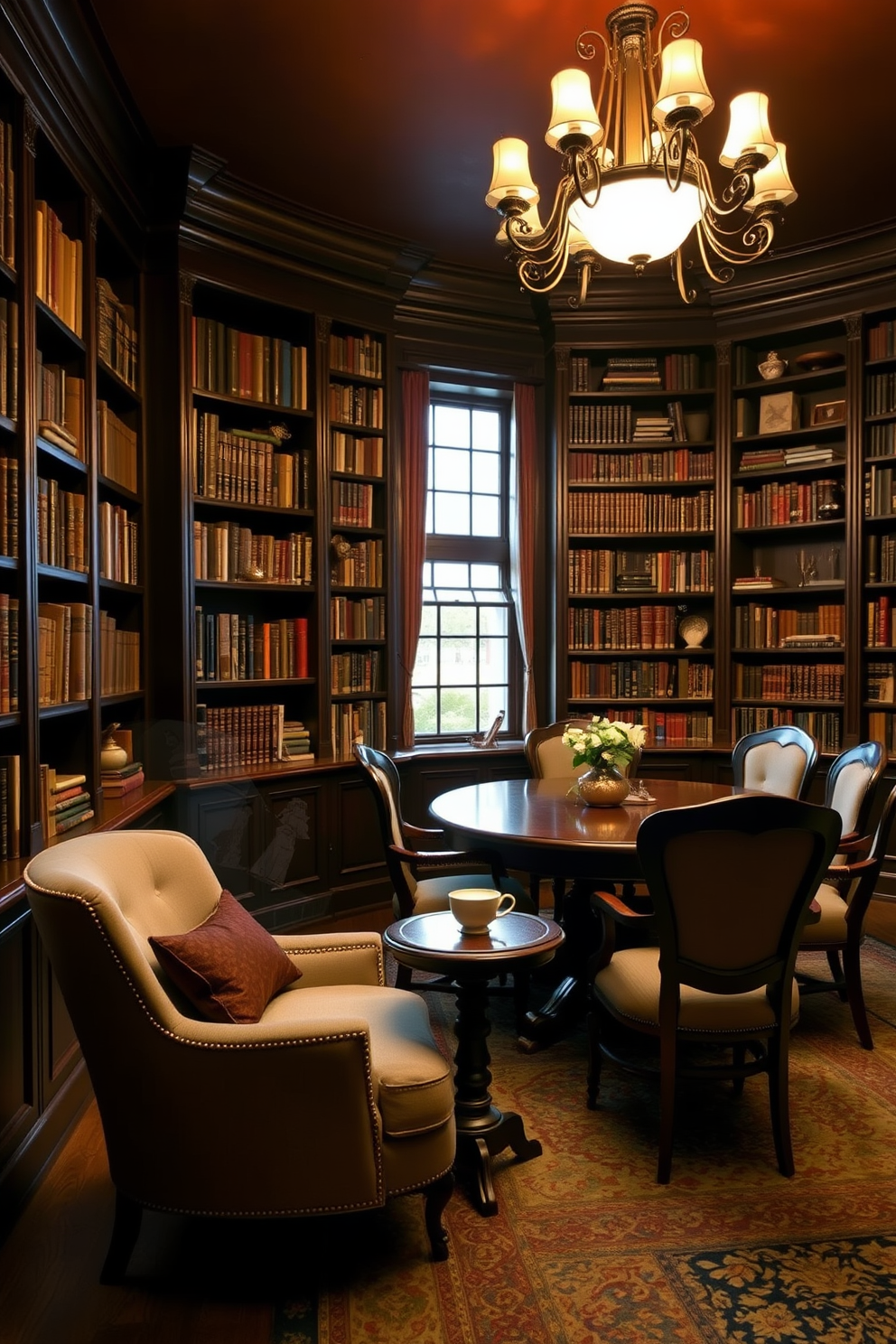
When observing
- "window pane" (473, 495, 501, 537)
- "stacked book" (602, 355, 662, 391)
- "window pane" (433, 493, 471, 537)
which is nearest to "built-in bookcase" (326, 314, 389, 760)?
"window pane" (433, 493, 471, 537)

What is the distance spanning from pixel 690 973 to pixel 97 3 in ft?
11.0

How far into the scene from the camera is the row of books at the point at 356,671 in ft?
16.0

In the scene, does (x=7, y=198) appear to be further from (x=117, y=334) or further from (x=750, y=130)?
(x=750, y=130)

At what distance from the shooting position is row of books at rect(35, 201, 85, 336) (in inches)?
111

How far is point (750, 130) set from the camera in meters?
2.72

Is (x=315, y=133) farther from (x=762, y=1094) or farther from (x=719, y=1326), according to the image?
(x=719, y=1326)

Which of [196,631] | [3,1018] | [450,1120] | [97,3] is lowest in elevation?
[450,1120]

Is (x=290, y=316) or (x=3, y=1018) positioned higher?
(x=290, y=316)

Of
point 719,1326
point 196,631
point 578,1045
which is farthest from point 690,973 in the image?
point 196,631

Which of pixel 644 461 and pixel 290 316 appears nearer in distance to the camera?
pixel 290 316

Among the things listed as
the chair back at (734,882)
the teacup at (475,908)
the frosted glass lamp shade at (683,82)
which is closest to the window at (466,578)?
the frosted glass lamp shade at (683,82)

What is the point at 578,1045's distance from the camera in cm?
325

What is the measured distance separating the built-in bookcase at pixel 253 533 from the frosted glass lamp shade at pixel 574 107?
7.09 ft

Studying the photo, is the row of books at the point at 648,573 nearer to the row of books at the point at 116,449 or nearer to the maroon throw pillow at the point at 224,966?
the row of books at the point at 116,449
